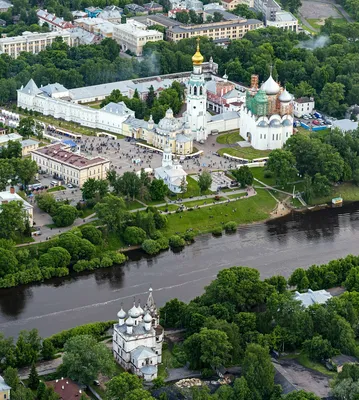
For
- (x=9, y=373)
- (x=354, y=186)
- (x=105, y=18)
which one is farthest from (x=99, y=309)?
(x=105, y=18)

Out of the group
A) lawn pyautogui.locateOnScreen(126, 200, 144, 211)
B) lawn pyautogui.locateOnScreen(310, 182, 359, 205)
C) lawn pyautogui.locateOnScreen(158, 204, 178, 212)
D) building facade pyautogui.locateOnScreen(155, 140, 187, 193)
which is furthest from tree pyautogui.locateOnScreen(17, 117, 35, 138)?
lawn pyautogui.locateOnScreen(310, 182, 359, 205)

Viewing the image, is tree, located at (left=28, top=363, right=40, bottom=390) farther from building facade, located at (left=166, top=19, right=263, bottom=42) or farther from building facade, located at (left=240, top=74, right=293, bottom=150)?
building facade, located at (left=166, top=19, right=263, bottom=42)

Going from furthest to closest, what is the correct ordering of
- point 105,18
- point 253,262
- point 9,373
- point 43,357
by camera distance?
point 105,18, point 253,262, point 43,357, point 9,373

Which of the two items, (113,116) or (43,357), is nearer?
(43,357)

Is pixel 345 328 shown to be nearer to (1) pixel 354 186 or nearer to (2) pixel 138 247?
(2) pixel 138 247

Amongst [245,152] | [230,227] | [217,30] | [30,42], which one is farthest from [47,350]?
[217,30]

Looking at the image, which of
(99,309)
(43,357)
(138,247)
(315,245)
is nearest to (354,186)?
(315,245)

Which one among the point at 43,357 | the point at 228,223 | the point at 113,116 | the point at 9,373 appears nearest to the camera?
the point at 9,373
